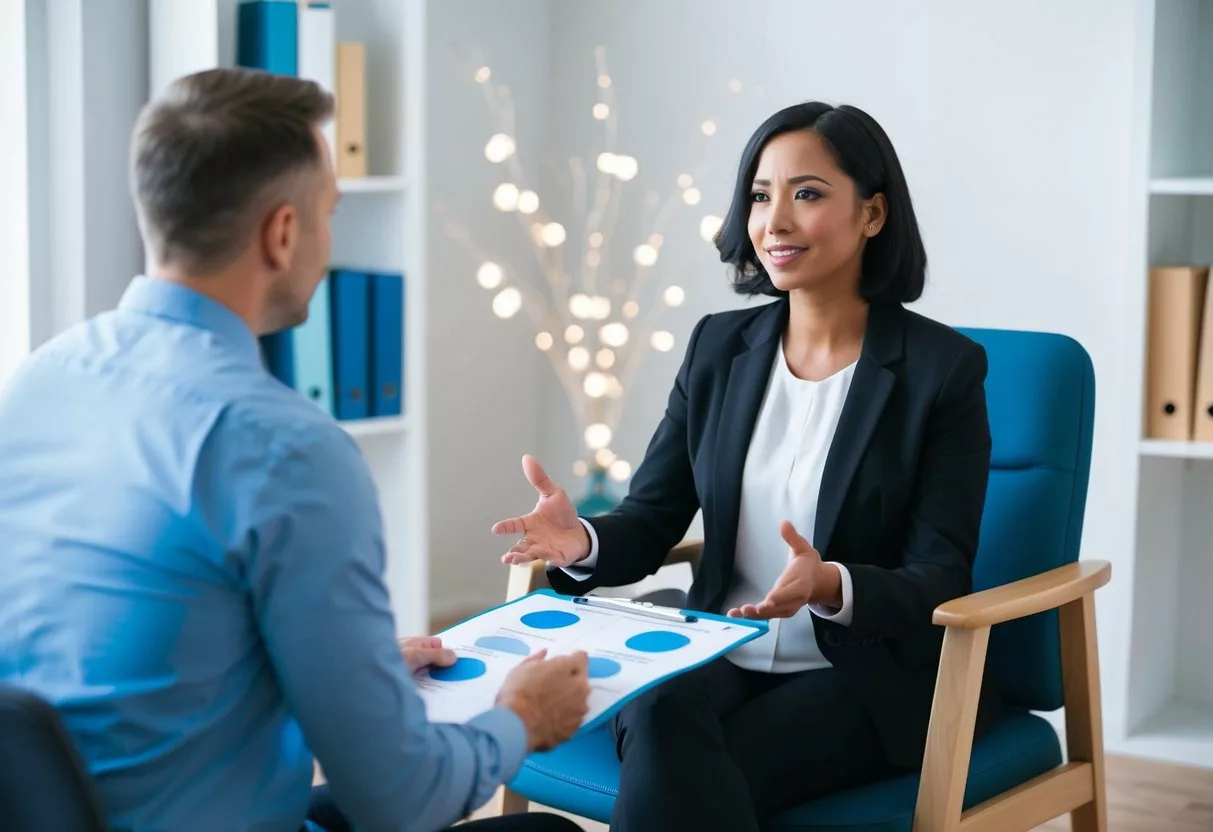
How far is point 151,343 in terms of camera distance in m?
1.15

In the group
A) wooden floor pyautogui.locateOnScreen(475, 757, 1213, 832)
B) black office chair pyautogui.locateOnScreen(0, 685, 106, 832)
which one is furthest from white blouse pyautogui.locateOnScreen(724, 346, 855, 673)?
black office chair pyautogui.locateOnScreen(0, 685, 106, 832)

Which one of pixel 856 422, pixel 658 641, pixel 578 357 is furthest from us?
pixel 578 357

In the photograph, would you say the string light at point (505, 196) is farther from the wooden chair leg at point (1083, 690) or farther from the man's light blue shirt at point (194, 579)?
the man's light blue shirt at point (194, 579)

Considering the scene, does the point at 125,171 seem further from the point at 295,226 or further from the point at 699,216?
the point at 295,226

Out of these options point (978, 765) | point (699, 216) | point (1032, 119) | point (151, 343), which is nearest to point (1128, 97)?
point (1032, 119)

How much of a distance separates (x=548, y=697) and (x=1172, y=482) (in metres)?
2.23

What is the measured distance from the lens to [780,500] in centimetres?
197

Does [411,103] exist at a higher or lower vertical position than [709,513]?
higher

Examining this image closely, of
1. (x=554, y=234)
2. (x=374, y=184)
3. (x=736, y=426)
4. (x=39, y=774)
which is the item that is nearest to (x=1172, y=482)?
(x=736, y=426)

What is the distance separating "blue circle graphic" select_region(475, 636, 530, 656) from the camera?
1600 millimetres

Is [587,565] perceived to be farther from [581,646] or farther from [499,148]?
[499,148]

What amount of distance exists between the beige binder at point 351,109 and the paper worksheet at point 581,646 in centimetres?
153

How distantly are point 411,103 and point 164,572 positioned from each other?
86.9 inches

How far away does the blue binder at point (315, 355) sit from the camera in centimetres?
305
